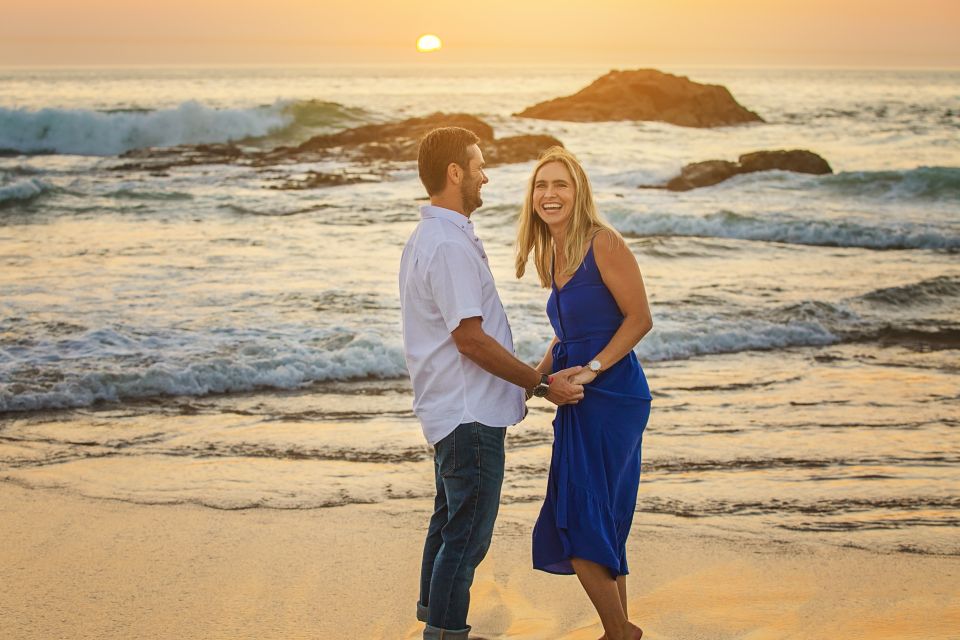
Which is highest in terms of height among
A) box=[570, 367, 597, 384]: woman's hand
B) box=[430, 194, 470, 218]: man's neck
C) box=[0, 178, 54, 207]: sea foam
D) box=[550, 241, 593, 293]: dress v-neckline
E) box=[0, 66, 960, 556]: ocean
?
box=[430, 194, 470, 218]: man's neck

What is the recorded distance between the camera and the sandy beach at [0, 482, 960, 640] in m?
3.86

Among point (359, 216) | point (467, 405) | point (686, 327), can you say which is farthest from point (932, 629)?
Answer: point (359, 216)

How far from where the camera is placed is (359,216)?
18766 millimetres

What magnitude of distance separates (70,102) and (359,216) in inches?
1469

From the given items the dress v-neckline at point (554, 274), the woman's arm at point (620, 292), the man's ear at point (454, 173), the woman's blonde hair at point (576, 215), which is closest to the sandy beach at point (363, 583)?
the woman's arm at point (620, 292)

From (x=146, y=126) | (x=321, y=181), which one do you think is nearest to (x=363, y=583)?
(x=321, y=181)

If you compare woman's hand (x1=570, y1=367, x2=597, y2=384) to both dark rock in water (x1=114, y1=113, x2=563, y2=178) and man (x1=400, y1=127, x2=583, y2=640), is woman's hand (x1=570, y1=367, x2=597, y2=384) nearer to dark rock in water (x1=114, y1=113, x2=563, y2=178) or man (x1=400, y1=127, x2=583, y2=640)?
man (x1=400, y1=127, x2=583, y2=640)

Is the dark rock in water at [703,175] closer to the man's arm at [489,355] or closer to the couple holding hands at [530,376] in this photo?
the couple holding hands at [530,376]

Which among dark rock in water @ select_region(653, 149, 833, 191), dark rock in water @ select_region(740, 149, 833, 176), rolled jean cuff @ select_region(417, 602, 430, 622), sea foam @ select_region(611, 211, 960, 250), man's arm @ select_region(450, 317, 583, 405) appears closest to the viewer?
man's arm @ select_region(450, 317, 583, 405)

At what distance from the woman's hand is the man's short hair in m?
0.77

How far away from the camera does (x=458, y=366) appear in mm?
3160

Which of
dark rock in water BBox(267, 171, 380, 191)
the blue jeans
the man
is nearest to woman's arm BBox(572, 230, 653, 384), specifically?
the man

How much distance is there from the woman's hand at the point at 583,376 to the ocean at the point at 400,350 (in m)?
1.76

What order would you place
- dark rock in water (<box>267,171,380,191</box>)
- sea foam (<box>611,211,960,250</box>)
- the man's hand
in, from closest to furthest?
the man's hand
sea foam (<box>611,211,960,250</box>)
dark rock in water (<box>267,171,380,191</box>)
